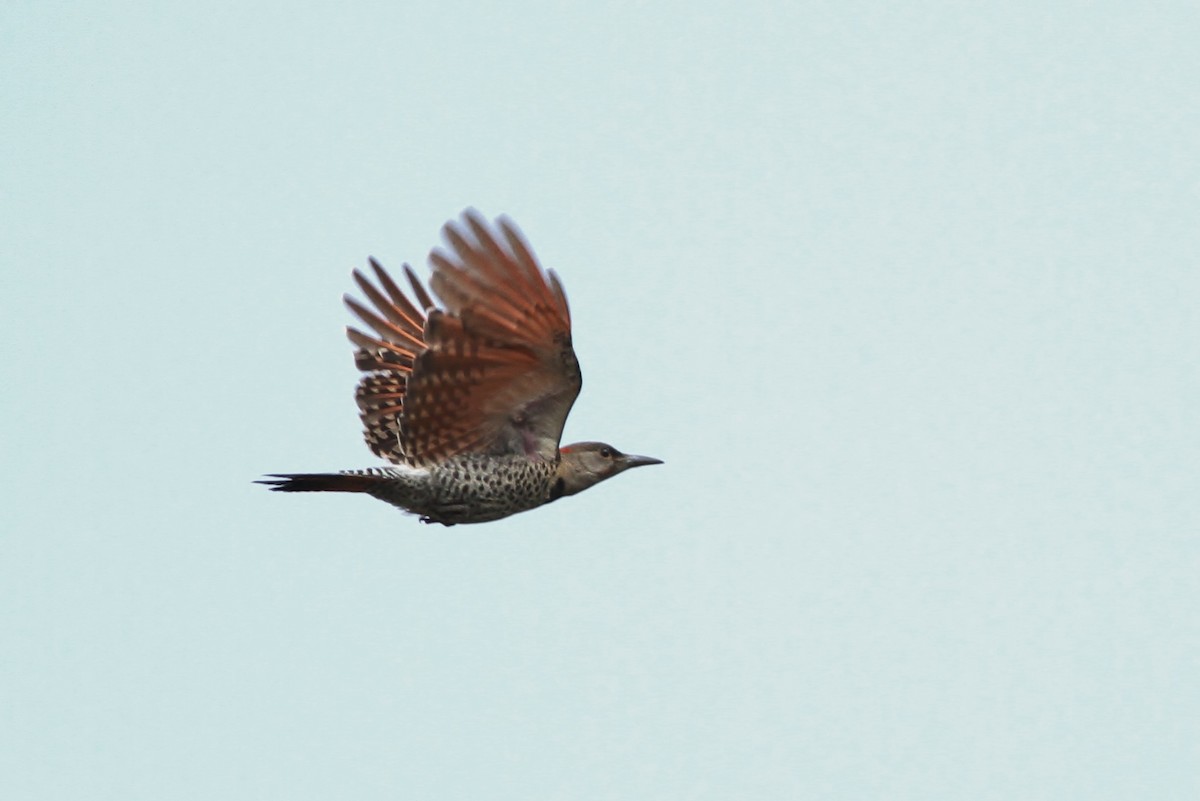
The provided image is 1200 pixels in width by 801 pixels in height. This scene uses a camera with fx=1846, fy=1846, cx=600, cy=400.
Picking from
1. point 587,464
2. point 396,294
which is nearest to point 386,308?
point 396,294

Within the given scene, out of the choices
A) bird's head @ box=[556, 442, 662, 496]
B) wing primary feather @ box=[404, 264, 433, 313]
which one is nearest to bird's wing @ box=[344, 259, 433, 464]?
wing primary feather @ box=[404, 264, 433, 313]

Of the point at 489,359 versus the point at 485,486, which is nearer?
the point at 489,359

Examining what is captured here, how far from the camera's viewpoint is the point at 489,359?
10328 mm

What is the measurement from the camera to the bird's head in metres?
11.4

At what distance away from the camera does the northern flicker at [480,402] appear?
990cm

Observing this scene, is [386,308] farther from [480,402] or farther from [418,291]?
[480,402]

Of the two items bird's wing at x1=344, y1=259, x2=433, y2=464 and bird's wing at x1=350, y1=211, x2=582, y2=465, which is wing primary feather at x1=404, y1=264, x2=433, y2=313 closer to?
bird's wing at x1=344, y1=259, x2=433, y2=464

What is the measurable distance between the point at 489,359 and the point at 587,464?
1.43 m

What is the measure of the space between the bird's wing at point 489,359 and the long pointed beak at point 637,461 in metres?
0.78

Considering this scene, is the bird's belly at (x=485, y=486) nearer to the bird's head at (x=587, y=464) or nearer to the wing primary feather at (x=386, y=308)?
the bird's head at (x=587, y=464)

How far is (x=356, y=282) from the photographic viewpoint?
40.2ft

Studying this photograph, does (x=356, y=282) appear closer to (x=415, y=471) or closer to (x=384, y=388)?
(x=384, y=388)

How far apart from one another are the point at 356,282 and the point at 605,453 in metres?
2.09

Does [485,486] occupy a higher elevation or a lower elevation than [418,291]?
lower
